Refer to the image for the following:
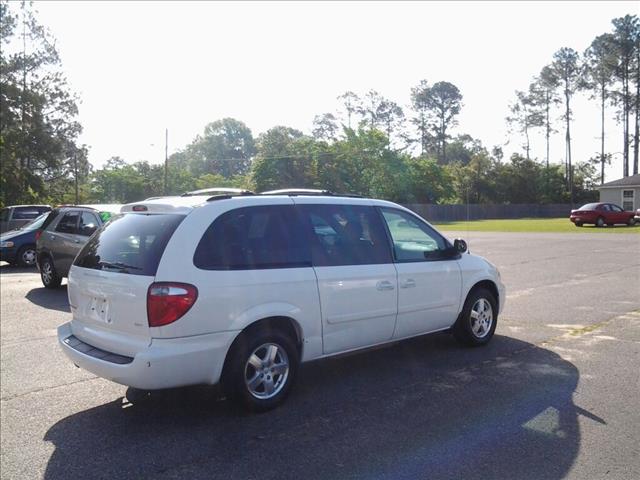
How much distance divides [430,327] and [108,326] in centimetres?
321

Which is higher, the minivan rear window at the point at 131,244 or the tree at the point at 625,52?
the tree at the point at 625,52

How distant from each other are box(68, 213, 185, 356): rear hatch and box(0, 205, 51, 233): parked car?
19.3 meters

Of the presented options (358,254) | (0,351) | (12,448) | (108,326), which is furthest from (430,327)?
(0,351)

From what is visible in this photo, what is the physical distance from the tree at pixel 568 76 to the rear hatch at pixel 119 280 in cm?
7867

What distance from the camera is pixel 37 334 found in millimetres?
7773

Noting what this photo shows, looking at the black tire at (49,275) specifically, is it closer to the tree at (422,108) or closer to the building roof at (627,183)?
the building roof at (627,183)

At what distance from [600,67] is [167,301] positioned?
75.6 meters

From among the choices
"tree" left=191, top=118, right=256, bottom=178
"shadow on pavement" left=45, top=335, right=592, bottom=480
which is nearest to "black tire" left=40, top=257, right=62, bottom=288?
"shadow on pavement" left=45, top=335, right=592, bottom=480

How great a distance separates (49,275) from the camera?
12.0 m

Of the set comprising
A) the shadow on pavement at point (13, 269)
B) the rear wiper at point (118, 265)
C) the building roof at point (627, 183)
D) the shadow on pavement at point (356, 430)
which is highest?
the building roof at point (627, 183)

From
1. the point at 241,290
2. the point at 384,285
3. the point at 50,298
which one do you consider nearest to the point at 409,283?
the point at 384,285

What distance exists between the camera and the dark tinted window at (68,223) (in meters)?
11.4

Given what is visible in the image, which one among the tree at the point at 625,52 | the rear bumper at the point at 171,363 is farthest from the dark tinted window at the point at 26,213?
the tree at the point at 625,52

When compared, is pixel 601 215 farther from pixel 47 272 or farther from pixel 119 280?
pixel 119 280
